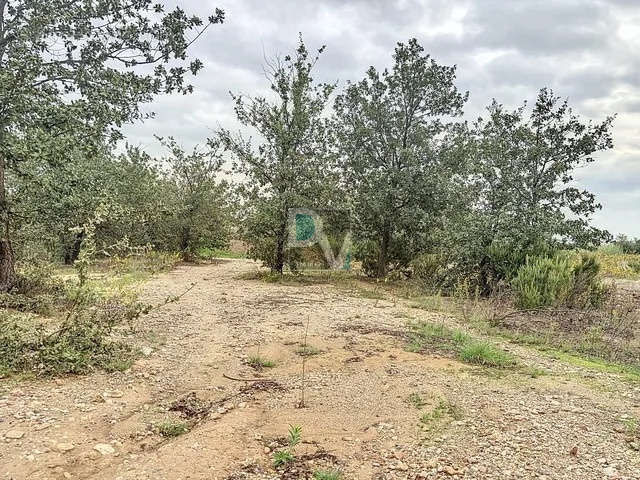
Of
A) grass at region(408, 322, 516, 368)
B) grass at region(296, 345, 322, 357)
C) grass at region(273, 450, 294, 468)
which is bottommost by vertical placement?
grass at region(273, 450, 294, 468)

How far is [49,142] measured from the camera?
241 inches

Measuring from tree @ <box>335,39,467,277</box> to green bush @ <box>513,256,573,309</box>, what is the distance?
386 cm

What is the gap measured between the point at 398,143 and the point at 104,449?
1126 cm

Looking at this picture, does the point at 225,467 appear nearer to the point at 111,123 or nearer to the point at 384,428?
the point at 384,428

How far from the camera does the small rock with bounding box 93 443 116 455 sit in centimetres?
315

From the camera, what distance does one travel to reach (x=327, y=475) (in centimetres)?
282

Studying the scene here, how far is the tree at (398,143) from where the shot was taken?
12.7 meters

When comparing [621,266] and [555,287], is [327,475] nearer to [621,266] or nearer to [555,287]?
[555,287]

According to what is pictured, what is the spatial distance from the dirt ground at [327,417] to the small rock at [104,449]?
1 centimetres

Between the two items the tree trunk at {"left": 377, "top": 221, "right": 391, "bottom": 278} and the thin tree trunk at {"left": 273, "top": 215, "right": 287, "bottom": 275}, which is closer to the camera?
the thin tree trunk at {"left": 273, "top": 215, "right": 287, "bottom": 275}

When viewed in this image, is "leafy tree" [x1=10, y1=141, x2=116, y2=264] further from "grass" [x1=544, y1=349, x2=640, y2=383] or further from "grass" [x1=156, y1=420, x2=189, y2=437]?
"grass" [x1=544, y1=349, x2=640, y2=383]

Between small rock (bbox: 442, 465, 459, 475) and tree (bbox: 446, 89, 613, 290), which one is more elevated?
tree (bbox: 446, 89, 613, 290)

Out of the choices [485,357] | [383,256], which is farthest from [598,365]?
[383,256]

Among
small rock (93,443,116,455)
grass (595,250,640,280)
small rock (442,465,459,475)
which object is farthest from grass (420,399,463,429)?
grass (595,250,640,280)
